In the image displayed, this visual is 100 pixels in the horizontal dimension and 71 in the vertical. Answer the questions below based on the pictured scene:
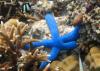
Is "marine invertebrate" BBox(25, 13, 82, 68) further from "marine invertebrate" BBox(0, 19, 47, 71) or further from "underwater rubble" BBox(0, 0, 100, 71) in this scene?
"marine invertebrate" BBox(0, 19, 47, 71)

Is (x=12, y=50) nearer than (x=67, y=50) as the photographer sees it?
Yes

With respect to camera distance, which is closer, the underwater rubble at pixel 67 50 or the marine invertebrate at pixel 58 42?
the underwater rubble at pixel 67 50

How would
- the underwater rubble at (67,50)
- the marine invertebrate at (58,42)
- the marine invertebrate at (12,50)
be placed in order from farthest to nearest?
the marine invertebrate at (58,42), the marine invertebrate at (12,50), the underwater rubble at (67,50)

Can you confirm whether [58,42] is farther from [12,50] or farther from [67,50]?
[12,50]

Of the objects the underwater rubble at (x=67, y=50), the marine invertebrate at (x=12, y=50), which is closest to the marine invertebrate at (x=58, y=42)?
the underwater rubble at (x=67, y=50)

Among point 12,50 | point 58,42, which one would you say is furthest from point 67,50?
point 12,50

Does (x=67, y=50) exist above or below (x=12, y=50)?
below

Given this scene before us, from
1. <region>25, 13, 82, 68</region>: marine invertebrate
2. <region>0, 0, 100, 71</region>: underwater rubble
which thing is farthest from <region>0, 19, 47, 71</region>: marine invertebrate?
<region>25, 13, 82, 68</region>: marine invertebrate

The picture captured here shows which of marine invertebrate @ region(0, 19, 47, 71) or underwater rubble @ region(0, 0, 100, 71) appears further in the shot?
marine invertebrate @ region(0, 19, 47, 71)

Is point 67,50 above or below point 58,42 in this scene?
below

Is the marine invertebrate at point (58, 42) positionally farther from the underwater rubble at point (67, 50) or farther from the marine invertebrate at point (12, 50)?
the marine invertebrate at point (12, 50)

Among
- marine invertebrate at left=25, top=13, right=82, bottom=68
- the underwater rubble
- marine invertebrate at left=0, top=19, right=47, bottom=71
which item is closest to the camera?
the underwater rubble

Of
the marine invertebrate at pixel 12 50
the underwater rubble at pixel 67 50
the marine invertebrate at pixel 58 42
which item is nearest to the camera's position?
the underwater rubble at pixel 67 50
